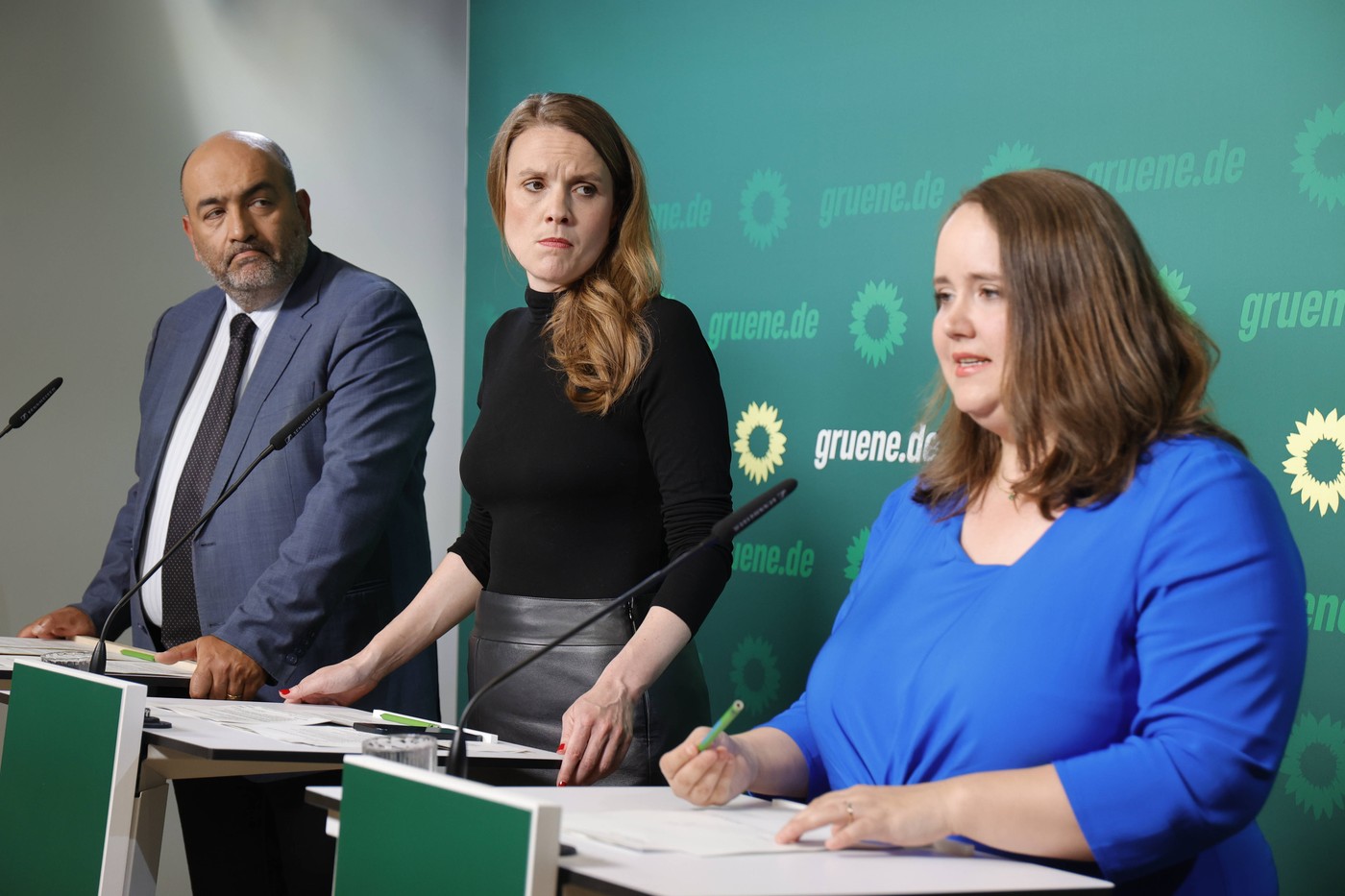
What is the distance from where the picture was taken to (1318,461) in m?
2.34

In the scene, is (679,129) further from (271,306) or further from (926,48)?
(271,306)

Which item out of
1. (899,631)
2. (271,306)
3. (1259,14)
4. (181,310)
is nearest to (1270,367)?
(1259,14)

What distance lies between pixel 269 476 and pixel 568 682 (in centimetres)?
99

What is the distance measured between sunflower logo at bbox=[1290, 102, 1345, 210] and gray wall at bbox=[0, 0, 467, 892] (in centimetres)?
285

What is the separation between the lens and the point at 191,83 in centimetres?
420

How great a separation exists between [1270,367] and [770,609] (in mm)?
1367

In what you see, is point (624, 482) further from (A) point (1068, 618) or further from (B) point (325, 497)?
(A) point (1068, 618)

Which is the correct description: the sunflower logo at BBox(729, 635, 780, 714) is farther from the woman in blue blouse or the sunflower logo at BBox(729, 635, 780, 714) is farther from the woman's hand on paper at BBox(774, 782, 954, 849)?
the woman's hand on paper at BBox(774, 782, 954, 849)

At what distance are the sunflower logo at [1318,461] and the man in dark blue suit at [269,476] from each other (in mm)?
1664

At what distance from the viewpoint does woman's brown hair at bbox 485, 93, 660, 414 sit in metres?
2.13

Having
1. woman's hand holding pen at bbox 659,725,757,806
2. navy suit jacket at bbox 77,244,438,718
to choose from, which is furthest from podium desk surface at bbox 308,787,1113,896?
navy suit jacket at bbox 77,244,438,718

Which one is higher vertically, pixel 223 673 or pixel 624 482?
pixel 624 482

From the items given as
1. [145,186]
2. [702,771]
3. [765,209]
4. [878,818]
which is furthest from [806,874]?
[145,186]

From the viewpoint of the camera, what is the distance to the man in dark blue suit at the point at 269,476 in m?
2.56
